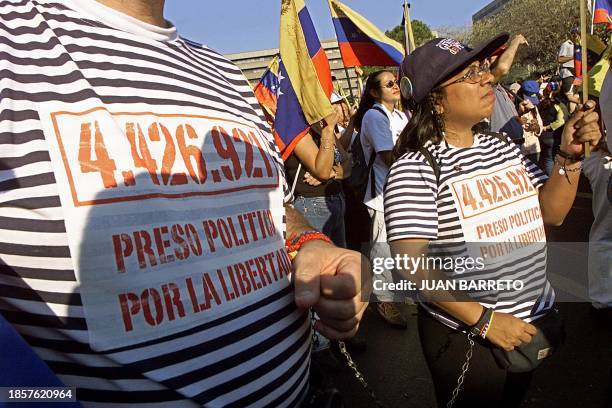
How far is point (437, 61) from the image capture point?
198 cm

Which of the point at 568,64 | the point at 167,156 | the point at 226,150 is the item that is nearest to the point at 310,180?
the point at 226,150

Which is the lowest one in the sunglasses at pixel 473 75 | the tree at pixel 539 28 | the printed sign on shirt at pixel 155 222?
the printed sign on shirt at pixel 155 222

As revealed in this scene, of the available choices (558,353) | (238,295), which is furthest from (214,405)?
(558,353)

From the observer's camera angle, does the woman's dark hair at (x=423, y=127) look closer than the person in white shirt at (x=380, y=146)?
Yes

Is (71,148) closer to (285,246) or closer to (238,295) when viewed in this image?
(238,295)

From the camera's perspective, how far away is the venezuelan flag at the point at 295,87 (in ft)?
10.8

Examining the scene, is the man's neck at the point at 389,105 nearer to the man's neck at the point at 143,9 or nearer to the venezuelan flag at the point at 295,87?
the venezuelan flag at the point at 295,87

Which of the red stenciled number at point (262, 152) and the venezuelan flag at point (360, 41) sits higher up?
the venezuelan flag at point (360, 41)

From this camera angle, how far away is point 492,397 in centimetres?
181

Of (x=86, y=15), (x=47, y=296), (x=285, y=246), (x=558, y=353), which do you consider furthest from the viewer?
(x=558, y=353)

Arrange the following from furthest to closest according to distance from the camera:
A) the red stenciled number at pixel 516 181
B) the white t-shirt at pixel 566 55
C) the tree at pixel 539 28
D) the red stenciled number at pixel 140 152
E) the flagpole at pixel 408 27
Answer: the tree at pixel 539 28
the white t-shirt at pixel 566 55
the flagpole at pixel 408 27
the red stenciled number at pixel 516 181
the red stenciled number at pixel 140 152

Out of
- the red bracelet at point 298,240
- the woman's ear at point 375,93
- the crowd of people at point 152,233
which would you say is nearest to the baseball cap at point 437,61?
the crowd of people at point 152,233

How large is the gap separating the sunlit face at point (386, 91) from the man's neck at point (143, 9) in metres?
3.35

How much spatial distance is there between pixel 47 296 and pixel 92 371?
6.3 inches
